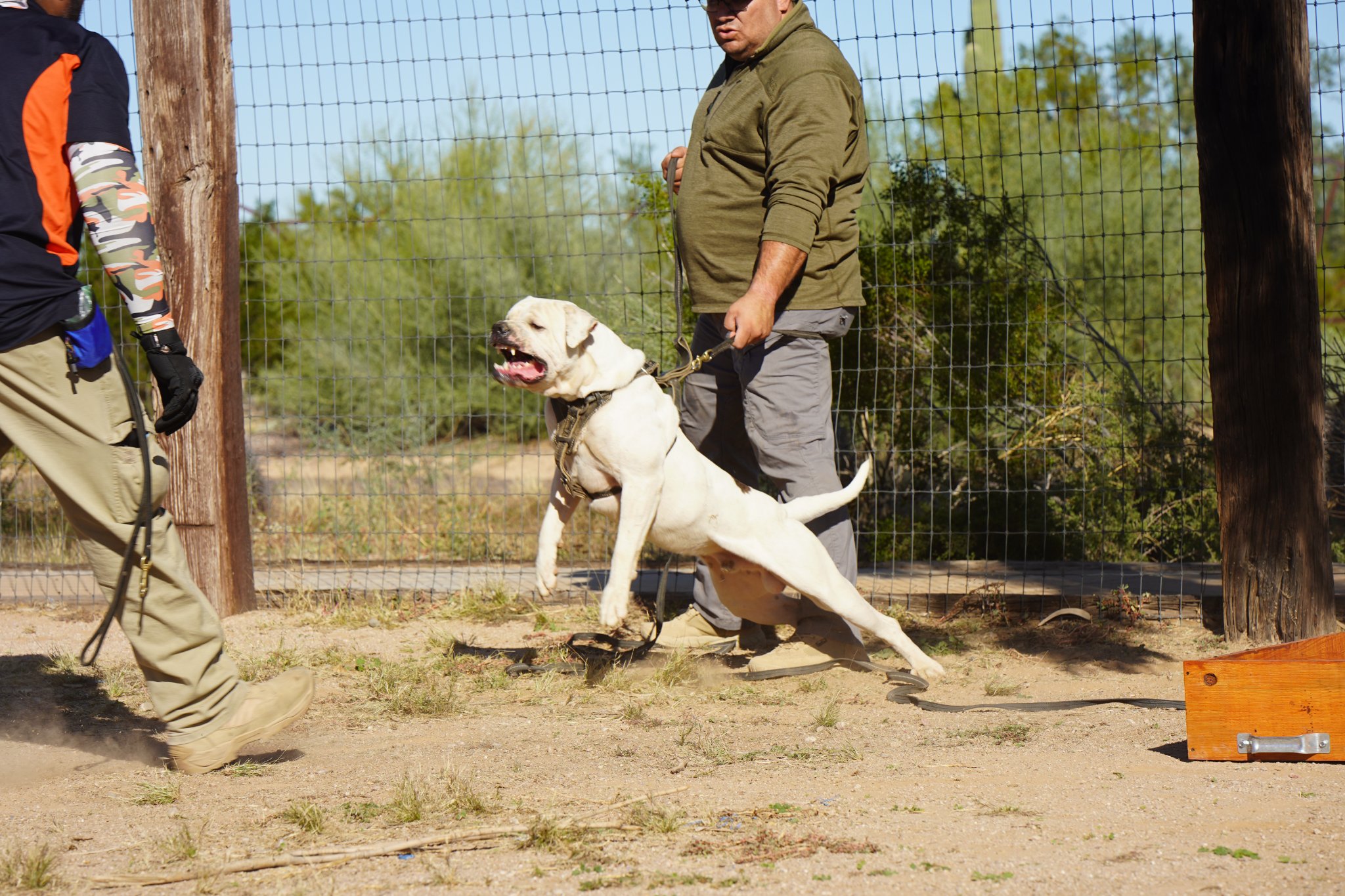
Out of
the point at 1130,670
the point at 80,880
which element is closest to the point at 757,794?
the point at 80,880

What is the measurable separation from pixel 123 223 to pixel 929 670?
2.91 metres

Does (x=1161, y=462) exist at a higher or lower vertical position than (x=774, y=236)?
lower

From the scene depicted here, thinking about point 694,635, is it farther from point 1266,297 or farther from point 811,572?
point 1266,297

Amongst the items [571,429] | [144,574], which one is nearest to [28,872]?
[144,574]

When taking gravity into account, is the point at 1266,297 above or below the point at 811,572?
above

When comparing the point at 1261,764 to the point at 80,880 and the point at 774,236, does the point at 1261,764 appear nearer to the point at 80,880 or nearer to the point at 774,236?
the point at 774,236

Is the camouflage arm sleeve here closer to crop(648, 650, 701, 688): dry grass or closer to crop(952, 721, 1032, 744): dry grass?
crop(648, 650, 701, 688): dry grass

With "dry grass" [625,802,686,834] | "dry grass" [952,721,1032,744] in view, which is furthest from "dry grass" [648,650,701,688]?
"dry grass" [625,802,686,834]

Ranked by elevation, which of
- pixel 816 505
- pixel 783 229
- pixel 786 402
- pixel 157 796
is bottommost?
pixel 157 796

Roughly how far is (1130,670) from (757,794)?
2.13 metres

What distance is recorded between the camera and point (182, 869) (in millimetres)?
2314

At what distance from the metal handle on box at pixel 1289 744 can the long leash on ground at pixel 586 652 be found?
198 centimetres

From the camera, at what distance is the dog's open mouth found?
3.44m

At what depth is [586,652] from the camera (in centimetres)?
457
